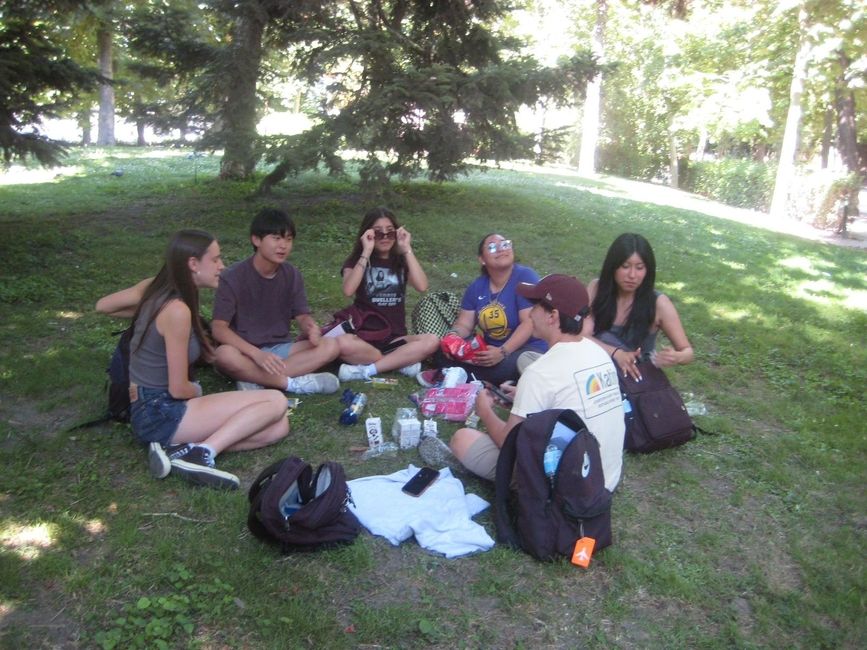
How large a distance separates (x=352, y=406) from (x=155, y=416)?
1284 mm

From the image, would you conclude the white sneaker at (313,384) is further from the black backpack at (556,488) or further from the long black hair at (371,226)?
the black backpack at (556,488)

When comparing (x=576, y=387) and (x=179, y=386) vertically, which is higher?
(x=576, y=387)

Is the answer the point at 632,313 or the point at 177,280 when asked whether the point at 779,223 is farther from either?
the point at 177,280

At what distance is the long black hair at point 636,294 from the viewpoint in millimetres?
4352

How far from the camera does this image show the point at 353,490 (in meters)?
3.60

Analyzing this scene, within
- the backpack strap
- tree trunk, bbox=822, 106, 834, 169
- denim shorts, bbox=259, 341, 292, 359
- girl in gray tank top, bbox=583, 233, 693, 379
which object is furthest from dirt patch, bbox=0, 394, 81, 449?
tree trunk, bbox=822, 106, 834, 169

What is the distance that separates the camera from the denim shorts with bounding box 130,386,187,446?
12.3ft

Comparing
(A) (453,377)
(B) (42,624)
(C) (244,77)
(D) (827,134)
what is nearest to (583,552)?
(A) (453,377)

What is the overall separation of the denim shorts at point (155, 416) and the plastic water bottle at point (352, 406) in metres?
1.08

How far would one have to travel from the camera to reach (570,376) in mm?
3168

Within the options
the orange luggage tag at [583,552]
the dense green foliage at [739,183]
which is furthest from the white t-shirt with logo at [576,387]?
the dense green foliage at [739,183]

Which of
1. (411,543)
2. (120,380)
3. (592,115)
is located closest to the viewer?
(411,543)

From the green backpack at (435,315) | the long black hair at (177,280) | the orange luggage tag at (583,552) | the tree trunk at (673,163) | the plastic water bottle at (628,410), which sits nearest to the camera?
the orange luggage tag at (583,552)

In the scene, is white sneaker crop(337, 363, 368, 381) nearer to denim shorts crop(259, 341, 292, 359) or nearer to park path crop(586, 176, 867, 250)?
denim shorts crop(259, 341, 292, 359)
